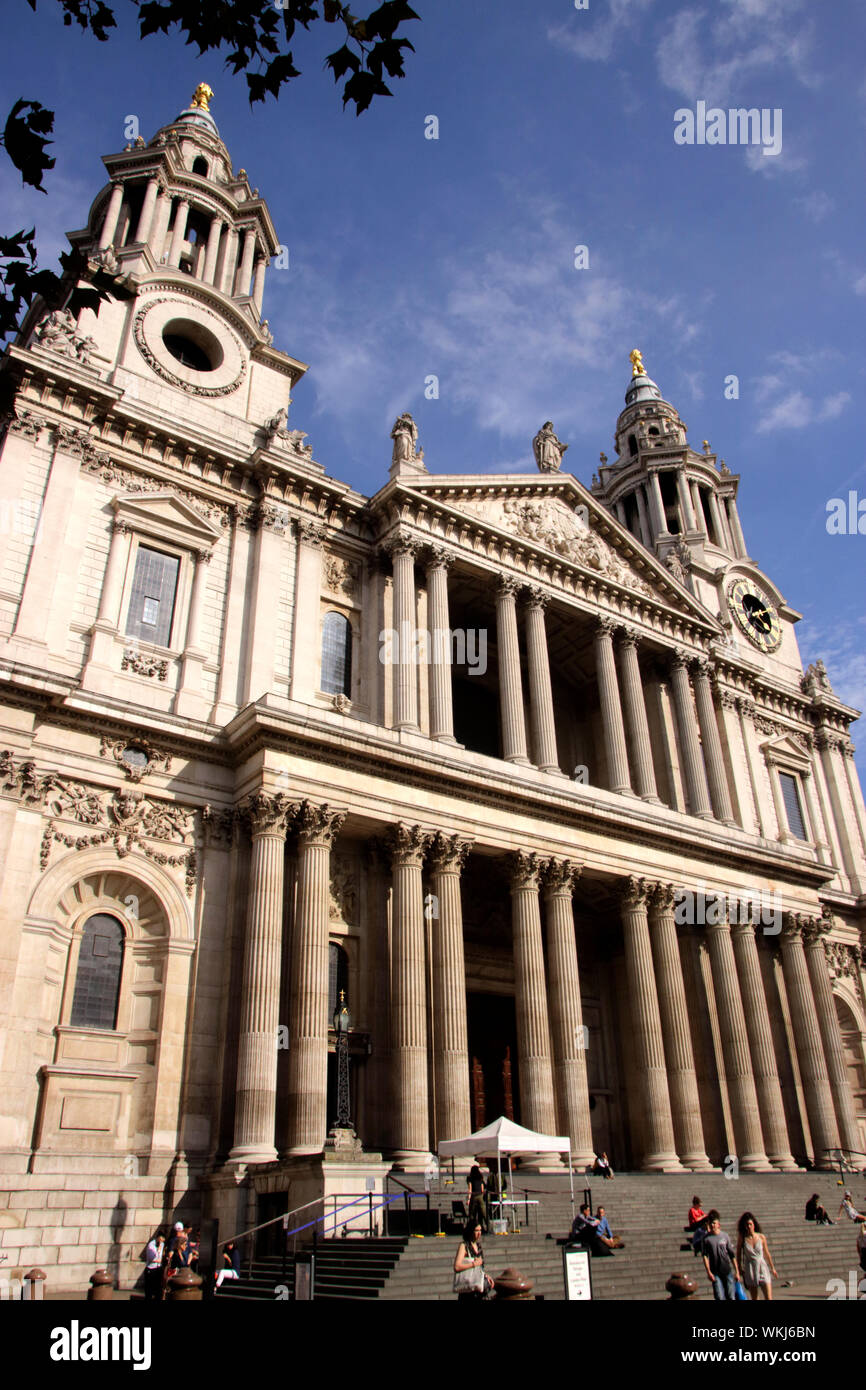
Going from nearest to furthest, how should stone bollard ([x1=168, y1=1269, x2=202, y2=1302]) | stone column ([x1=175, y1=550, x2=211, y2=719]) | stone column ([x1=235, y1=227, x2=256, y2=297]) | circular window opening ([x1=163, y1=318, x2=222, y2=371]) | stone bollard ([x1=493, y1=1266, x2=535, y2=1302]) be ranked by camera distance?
1. stone bollard ([x1=493, y1=1266, x2=535, y2=1302])
2. stone bollard ([x1=168, y1=1269, x2=202, y2=1302])
3. stone column ([x1=175, y1=550, x2=211, y2=719])
4. circular window opening ([x1=163, y1=318, x2=222, y2=371])
5. stone column ([x1=235, y1=227, x2=256, y2=297])

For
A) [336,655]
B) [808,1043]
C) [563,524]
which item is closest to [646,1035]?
[808,1043]

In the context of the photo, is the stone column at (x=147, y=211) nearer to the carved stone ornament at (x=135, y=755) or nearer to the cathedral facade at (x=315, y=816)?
the cathedral facade at (x=315, y=816)

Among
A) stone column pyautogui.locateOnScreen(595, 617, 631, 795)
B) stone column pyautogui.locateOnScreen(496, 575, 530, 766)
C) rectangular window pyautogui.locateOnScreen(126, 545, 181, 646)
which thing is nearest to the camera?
rectangular window pyautogui.locateOnScreen(126, 545, 181, 646)

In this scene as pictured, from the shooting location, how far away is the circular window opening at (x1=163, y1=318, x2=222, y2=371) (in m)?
34.9

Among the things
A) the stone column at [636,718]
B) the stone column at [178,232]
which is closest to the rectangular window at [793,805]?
the stone column at [636,718]

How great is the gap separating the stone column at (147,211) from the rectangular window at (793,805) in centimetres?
3328

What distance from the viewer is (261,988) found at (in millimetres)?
23109

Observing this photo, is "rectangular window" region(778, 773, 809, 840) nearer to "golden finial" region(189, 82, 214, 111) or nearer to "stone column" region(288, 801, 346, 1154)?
"stone column" region(288, 801, 346, 1154)

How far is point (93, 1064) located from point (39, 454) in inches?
618

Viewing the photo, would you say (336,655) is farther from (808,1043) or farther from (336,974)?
(808,1043)

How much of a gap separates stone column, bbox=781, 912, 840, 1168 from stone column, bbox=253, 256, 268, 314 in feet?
99.2

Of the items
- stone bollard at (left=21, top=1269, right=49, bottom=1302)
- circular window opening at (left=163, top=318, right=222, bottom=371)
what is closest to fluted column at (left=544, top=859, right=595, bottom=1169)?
stone bollard at (left=21, top=1269, right=49, bottom=1302)

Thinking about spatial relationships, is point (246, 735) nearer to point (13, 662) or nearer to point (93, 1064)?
point (13, 662)
